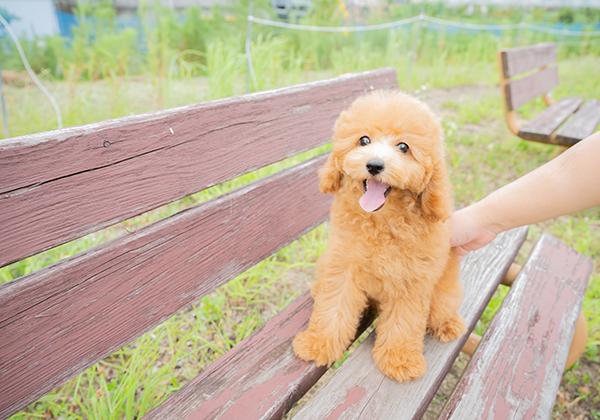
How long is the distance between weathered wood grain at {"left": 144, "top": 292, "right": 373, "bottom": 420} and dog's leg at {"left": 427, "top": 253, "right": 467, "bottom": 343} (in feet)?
1.60

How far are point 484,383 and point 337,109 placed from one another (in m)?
1.34

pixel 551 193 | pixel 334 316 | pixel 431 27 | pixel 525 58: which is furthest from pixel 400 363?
pixel 431 27

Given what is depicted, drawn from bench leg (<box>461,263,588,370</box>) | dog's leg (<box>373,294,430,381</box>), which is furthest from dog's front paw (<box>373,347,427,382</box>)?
bench leg (<box>461,263,588,370</box>)

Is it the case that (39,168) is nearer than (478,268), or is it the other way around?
(39,168)

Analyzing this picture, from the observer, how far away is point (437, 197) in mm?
1224

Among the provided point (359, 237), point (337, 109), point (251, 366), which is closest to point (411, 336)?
point (359, 237)

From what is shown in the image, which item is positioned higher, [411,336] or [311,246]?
[411,336]

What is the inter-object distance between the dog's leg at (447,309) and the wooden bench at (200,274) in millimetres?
53

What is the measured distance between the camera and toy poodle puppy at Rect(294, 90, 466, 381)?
122 cm

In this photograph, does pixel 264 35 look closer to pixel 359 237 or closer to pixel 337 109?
pixel 337 109

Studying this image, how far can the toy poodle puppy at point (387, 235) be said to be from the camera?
1.22 meters

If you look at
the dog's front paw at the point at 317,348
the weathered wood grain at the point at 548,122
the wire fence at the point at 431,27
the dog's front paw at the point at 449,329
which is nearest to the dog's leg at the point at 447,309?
the dog's front paw at the point at 449,329

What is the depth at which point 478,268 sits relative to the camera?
1.87 meters

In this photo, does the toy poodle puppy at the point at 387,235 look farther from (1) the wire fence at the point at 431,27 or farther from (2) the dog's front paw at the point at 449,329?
(1) the wire fence at the point at 431,27
